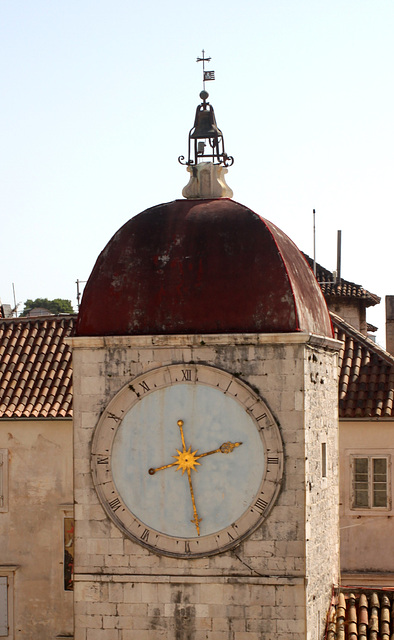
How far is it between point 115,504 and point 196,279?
3.31 m

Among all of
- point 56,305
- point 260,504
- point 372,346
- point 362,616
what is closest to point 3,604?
point 372,346

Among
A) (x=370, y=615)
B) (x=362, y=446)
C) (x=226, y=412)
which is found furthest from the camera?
(x=362, y=446)

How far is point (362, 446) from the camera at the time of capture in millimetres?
26062

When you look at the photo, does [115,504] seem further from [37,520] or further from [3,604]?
[3,604]

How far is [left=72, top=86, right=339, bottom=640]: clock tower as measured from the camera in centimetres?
1538

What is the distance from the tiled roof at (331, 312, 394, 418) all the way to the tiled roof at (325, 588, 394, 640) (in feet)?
28.2

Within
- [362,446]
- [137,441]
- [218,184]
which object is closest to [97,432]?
[137,441]

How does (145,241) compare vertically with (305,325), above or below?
above

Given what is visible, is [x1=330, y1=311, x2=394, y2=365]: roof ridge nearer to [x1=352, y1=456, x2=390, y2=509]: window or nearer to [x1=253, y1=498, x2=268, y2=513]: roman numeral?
[x1=352, y1=456, x2=390, y2=509]: window

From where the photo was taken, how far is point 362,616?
16.6m

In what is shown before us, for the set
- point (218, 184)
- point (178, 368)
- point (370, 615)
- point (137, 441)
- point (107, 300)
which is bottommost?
point (370, 615)

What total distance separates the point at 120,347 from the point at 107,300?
0.76 meters

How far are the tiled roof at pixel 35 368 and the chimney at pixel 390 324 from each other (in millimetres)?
14328

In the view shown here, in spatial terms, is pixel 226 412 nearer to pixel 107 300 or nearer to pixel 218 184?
pixel 107 300
